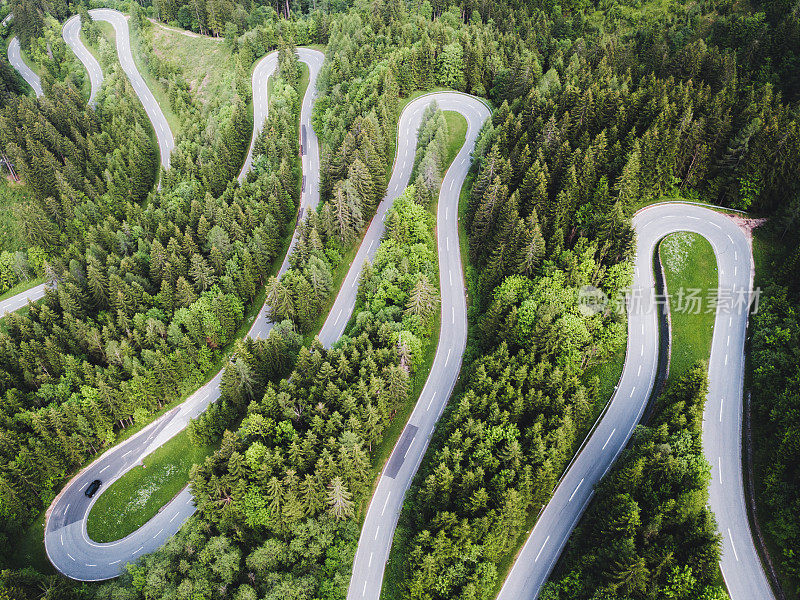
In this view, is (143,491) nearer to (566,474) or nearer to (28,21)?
(566,474)

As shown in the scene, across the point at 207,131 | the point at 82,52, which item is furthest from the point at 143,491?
the point at 82,52

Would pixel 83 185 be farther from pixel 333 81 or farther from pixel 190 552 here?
pixel 190 552

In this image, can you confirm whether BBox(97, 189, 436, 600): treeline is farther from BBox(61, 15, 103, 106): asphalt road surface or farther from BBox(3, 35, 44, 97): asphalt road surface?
BBox(3, 35, 44, 97): asphalt road surface

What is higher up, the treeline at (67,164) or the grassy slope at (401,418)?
the treeline at (67,164)

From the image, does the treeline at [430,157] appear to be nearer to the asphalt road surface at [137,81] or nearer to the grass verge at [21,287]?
the asphalt road surface at [137,81]

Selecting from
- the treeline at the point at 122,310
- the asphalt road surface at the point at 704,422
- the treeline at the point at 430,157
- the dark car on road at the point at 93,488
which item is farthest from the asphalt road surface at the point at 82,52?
the asphalt road surface at the point at 704,422

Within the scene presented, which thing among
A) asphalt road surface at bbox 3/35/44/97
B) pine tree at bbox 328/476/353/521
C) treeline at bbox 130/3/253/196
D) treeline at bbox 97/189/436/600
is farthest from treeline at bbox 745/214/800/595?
asphalt road surface at bbox 3/35/44/97
